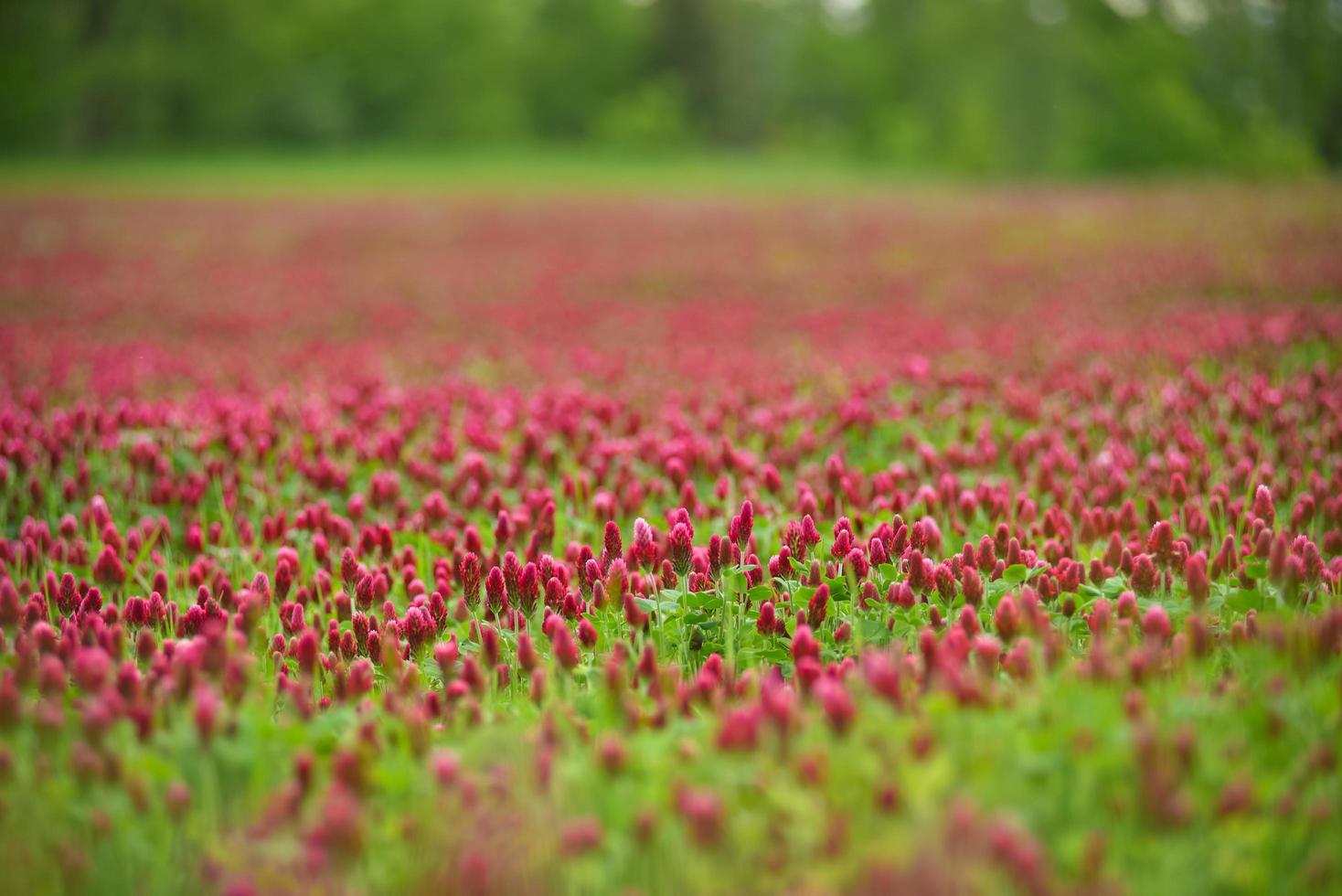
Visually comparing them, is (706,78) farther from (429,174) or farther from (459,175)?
(429,174)

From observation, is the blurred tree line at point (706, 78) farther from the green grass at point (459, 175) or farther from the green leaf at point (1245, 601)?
the green leaf at point (1245, 601)

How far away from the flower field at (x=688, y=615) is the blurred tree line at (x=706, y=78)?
32427 mm

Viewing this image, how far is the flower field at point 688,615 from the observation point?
210 cm

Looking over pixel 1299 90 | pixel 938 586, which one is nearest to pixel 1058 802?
pixel 938 586

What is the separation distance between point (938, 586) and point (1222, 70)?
5593cm

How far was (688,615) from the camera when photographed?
11.7ft

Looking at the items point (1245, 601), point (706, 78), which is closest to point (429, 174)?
point (706, 78)

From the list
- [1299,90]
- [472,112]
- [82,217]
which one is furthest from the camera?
[472,112]

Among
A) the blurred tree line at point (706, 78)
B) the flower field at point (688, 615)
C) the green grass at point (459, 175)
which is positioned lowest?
the flower field at point (688, 615)

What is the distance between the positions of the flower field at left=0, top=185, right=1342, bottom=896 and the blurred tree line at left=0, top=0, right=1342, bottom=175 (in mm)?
32427

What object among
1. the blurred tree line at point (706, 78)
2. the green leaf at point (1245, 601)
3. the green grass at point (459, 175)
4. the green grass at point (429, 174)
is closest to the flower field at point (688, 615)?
the green leaf at point (1245, 601)

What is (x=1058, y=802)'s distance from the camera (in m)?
2.22

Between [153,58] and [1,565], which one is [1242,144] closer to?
[1,565]

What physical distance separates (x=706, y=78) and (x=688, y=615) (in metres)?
82.5
